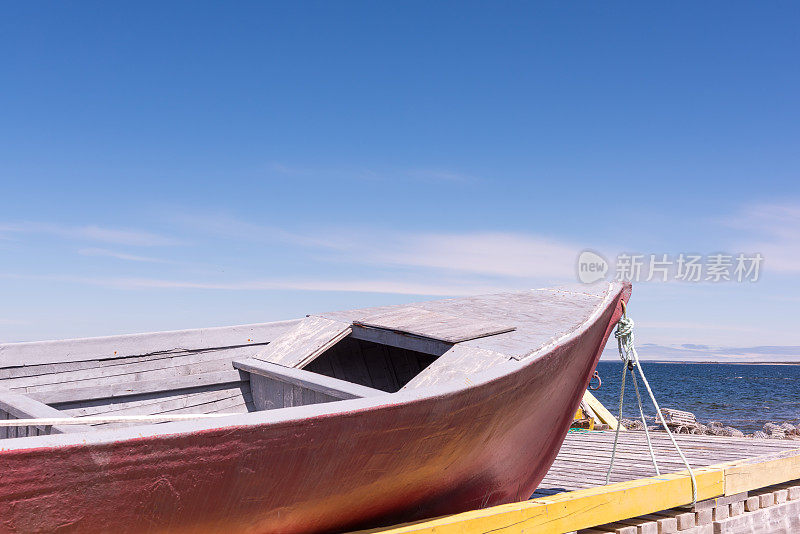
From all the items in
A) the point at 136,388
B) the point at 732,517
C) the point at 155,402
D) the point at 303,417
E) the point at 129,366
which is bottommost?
the point at 732,517

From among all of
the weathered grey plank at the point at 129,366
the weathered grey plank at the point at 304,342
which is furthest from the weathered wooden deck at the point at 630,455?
the weathered grey plank at the point at 129,366

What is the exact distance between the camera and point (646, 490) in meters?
4.65

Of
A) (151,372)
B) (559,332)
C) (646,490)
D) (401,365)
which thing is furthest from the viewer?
(401,365)

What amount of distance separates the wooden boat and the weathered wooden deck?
1.35 meters

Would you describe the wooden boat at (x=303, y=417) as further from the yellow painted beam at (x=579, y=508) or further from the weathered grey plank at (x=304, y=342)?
the yellow painted beam at (x=579, y=508)

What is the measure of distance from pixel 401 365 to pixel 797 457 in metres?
4.00

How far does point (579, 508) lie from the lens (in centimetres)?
421

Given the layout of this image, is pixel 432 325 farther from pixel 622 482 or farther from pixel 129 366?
pixel 129 366

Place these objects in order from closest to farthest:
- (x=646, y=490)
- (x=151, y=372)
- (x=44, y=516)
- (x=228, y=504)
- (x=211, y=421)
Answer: (x=44, y=516)
(x=211, y=421)
(x=228, y=504)
(x=646, y=490)
(x=151, y=372)

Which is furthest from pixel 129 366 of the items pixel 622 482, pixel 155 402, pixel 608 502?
pixel 622 482

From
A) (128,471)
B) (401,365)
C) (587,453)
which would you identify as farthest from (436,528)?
(587,453)

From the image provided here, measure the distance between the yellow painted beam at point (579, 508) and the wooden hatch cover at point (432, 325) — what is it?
111 centimetres

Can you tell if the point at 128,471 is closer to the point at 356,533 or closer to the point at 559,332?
the point at 356,533

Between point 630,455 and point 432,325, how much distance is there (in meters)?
3.79
